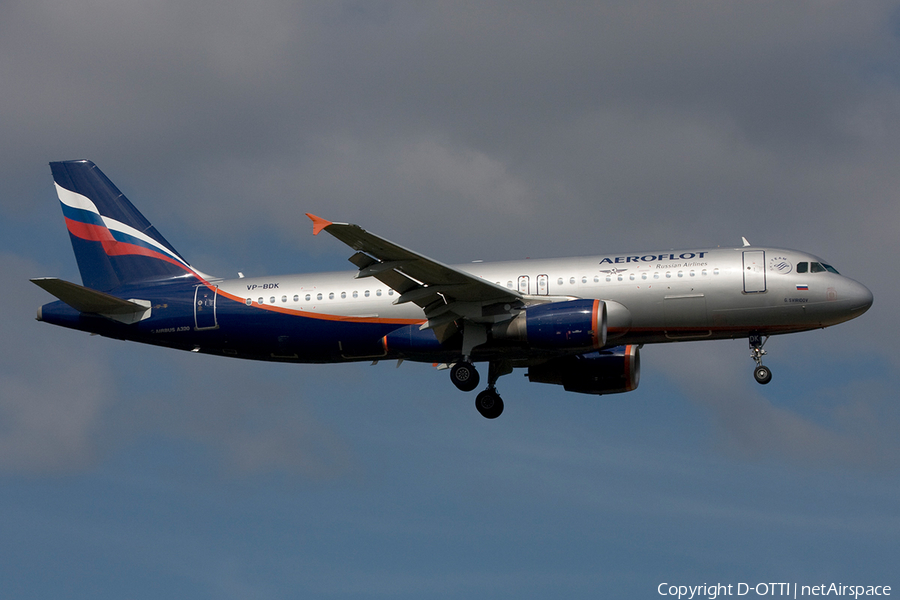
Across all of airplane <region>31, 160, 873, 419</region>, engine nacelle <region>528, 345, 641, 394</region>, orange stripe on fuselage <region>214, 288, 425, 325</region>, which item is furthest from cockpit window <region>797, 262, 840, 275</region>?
orange stripe on fuselage <region>214, 288, 425, 325</region>

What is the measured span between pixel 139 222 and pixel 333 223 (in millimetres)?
15467

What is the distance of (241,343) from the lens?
129ft

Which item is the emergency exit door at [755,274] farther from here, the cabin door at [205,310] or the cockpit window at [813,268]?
the cabin door at [205,310]

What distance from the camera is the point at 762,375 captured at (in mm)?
36156

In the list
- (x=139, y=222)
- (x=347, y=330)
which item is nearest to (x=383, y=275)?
(x=347, y=330)

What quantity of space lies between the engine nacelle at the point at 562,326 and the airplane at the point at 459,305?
5cm

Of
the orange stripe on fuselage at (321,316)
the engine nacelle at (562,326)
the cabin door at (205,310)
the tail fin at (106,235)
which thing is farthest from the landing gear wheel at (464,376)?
the tail fin at (106,235)

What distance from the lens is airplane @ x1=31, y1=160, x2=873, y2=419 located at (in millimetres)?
35281

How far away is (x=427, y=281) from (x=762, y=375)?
11.8 meters

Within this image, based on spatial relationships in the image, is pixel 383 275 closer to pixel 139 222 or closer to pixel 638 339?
pixel 638 339

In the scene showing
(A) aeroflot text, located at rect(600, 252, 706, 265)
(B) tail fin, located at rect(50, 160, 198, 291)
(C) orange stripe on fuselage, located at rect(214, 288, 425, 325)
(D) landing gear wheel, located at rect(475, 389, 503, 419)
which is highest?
(B) tail fin, located at rect(50, 160, 198, 291)

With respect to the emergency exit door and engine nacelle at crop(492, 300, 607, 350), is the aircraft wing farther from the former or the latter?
the emergency exit door

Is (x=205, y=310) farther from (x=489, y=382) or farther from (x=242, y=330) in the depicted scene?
(x=489, y=382)

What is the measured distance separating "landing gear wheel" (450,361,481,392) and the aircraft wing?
2111 mm
